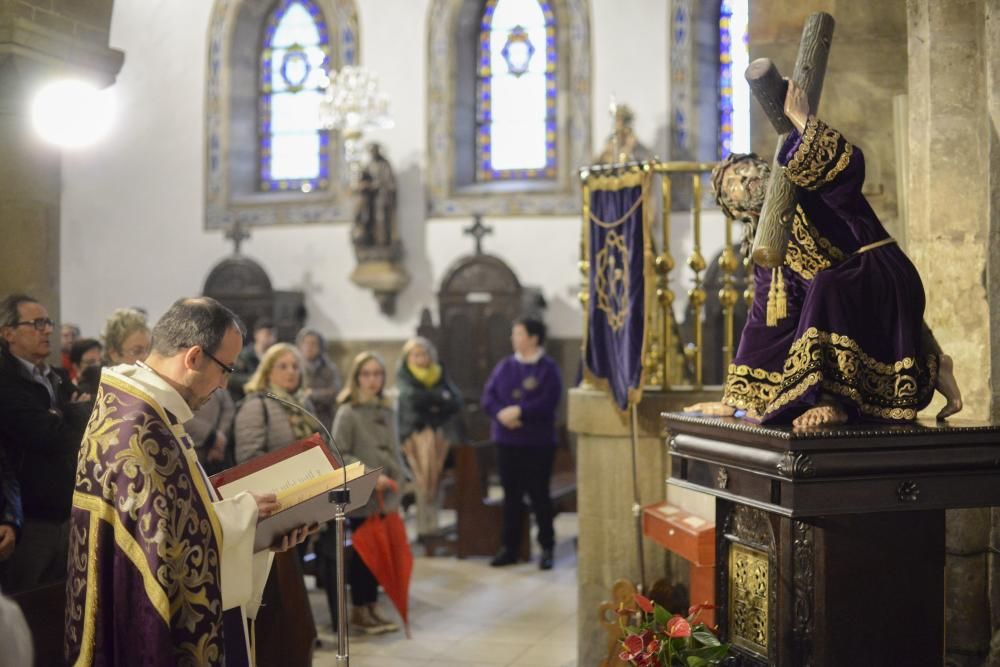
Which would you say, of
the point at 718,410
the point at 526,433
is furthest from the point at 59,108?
the point at 526,433

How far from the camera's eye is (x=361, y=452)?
6258mm

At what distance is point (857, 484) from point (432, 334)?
31.0 feet

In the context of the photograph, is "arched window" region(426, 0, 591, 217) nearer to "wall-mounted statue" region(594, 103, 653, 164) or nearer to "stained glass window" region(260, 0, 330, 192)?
"wall-mounted statue" region(594, 103, 653, 164)

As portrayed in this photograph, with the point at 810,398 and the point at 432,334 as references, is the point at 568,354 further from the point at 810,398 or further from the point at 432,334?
the point at 810,398

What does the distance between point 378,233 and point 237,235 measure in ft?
6.19

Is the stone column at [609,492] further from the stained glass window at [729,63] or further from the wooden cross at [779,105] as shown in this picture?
the stained glass window at [729,63]

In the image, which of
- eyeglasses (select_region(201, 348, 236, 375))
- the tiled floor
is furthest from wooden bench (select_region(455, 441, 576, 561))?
eyeglasses (select_region(201, 348, 236, 375))

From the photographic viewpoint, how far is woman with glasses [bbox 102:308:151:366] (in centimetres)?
498

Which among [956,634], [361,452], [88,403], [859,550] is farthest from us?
[361,452]

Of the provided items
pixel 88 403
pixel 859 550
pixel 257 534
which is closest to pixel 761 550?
pixel 859 550

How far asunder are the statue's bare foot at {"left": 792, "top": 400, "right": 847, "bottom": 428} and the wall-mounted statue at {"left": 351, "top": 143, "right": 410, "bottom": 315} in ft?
32.5

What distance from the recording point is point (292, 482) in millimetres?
3277

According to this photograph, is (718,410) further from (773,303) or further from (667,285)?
(667,285)

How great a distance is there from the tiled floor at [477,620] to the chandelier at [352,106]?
19.3 feet
